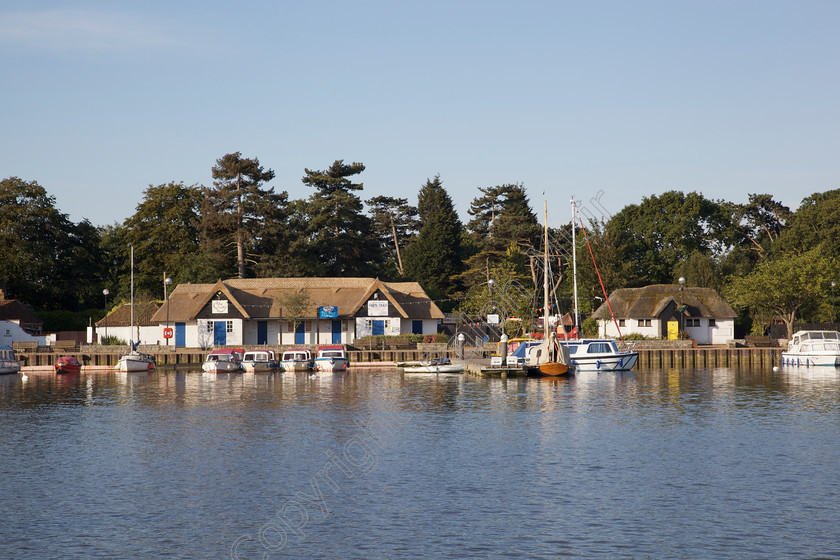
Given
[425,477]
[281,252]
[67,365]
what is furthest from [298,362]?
[425,477]

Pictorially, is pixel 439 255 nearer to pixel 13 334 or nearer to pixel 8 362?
pixel 13 334

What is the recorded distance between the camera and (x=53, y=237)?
105375mm

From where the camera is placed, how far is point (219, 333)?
89312 mm

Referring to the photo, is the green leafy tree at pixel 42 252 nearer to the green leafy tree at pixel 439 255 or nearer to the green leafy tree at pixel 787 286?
the green leafy tree at pixel 439 255

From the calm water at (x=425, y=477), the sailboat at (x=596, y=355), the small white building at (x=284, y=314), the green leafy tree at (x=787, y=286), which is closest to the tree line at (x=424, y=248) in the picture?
the green leafy tree at (x=787, y=286)

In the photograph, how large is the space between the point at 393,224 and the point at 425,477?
112 m

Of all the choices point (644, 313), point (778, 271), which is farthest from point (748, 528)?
point (778, 271)

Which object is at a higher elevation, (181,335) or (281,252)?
(281,252)

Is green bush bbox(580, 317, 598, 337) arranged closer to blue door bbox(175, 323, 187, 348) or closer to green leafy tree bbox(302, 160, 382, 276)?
green leafy tree bbox(302, 160, 382, 276)

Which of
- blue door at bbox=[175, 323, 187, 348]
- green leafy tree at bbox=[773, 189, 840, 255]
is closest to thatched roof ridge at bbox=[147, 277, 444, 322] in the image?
blue door at bbox=[175, 323, 187, 348]

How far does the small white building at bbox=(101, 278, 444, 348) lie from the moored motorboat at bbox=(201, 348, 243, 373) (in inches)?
358

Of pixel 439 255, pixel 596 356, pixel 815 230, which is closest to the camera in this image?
pixel 596 356

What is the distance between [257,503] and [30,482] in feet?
28.4

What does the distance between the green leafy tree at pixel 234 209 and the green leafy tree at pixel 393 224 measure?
29.4 metres
